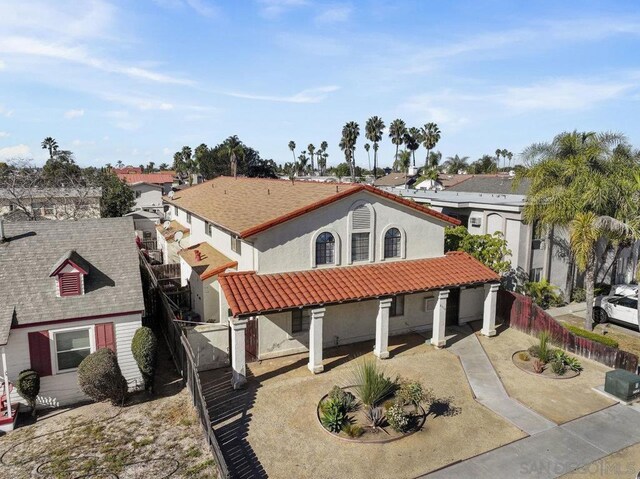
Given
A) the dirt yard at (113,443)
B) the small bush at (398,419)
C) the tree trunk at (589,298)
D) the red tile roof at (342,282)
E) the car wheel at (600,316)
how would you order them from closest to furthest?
the dirt yard at (113,443) < the small bush at (398,419) < the red tile roof at (342,282) < the tree trunk at (589,298) < the car wheel at (600,316)

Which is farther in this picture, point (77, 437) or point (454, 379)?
point (454, 379)

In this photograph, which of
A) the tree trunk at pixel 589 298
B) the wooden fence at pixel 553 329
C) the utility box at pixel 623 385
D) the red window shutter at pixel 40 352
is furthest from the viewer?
the tree trunk at pixel 589 298

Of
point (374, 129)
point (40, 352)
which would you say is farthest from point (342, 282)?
point (374, 129)

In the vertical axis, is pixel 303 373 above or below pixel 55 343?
below

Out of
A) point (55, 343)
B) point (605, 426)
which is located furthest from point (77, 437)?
point (605, 426)

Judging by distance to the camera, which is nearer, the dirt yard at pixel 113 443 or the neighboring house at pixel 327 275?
the dirt yard at pixel 113 443

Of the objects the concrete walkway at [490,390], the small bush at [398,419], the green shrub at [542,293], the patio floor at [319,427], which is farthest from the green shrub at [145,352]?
the green shrub at [542,293]

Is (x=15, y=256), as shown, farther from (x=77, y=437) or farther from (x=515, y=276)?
(x=515, y=276)

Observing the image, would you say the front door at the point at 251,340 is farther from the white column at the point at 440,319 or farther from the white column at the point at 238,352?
the white column at the point at 440,319
